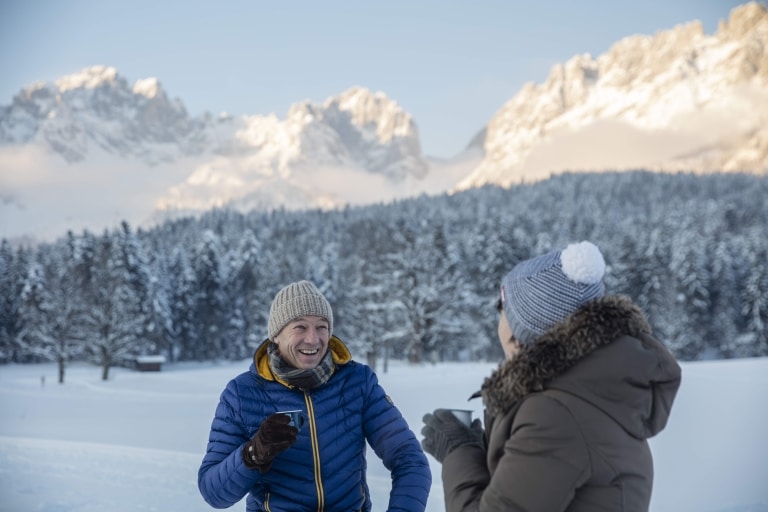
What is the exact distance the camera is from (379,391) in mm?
3027

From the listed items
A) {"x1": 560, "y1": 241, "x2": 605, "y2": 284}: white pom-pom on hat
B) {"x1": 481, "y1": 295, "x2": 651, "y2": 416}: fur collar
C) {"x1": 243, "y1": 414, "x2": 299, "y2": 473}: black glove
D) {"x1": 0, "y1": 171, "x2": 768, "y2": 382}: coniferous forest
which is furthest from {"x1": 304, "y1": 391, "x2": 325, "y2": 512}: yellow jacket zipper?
{"x1": 0, "y1": 171, "x2": 768, "y2": 382}: coniferous forest

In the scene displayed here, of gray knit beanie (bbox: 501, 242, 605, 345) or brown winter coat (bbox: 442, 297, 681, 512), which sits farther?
gray knit beanie (bbox: 501, 242, 605, 345)

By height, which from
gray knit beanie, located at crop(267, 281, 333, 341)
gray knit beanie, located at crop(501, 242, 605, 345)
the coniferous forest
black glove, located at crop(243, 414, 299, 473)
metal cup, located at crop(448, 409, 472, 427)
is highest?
gray knit beanie, located at crop(501, 242, 605, 345)

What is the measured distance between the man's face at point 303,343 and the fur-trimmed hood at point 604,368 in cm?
125

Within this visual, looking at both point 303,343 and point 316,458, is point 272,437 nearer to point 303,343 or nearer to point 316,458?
point 316,458

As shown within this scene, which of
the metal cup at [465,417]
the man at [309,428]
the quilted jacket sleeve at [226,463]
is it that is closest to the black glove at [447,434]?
the metal cup at [465,417]

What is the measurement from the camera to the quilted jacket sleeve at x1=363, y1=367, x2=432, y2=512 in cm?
276

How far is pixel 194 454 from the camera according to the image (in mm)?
9281

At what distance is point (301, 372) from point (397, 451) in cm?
62

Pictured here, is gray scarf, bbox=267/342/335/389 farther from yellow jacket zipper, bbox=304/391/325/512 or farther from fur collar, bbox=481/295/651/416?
fur collar, bbox=481/295/651/416

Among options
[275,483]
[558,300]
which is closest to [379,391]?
[275,483]

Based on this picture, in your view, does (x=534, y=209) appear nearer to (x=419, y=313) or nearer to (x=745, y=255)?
(x=745, y=255)

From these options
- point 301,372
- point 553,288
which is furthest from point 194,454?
point 553,288

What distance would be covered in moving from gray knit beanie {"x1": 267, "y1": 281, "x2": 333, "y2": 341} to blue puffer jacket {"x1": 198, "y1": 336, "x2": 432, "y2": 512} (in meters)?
0.19
